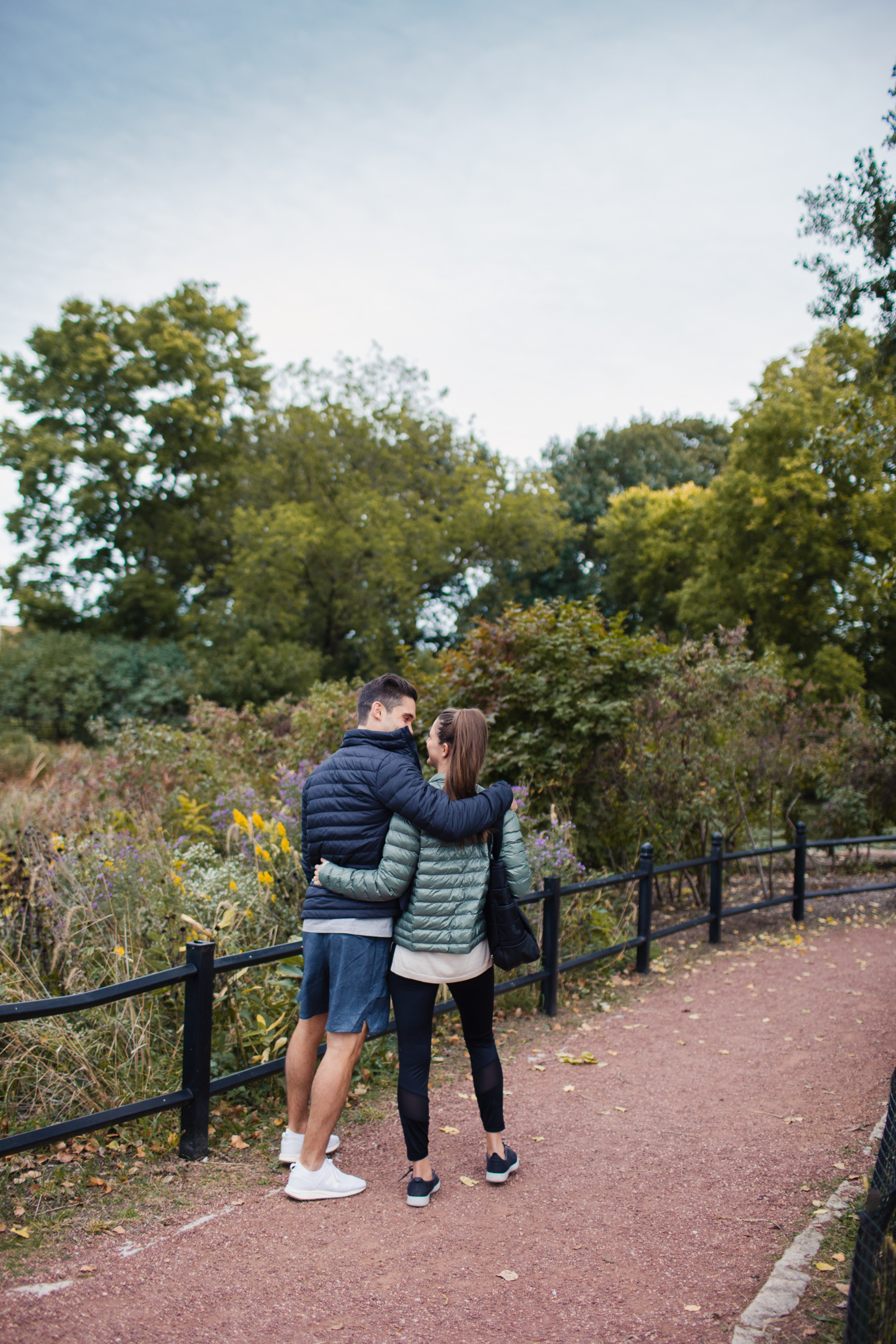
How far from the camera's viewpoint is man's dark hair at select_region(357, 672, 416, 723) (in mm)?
3594

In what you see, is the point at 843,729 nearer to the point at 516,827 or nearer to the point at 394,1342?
the point at 516,827

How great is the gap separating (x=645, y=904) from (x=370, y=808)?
14.1 ft

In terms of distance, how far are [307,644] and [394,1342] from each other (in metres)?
21.4

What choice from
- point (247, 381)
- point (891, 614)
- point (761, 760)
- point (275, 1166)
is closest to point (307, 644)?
point (247, 381)

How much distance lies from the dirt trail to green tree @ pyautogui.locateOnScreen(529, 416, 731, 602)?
2634 cm

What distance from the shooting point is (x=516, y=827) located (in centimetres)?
370

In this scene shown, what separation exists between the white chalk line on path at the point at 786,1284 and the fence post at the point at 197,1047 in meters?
2.13

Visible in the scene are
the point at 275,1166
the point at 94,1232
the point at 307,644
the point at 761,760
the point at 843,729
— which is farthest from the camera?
the point at 307,644

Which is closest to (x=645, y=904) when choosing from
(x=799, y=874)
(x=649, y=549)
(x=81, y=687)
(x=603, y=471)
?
(x=799, y=874)

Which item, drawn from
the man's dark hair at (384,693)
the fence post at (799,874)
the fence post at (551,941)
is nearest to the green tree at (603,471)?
the fence post at (799,874)

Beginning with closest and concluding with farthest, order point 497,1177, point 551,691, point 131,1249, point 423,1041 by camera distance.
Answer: point 131,1249
point 423,1041
point 497,1177
point 551,691

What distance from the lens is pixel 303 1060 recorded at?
363 cm

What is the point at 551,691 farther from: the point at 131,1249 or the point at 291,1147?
the point at 131,1249

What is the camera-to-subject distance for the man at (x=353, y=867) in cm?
338
